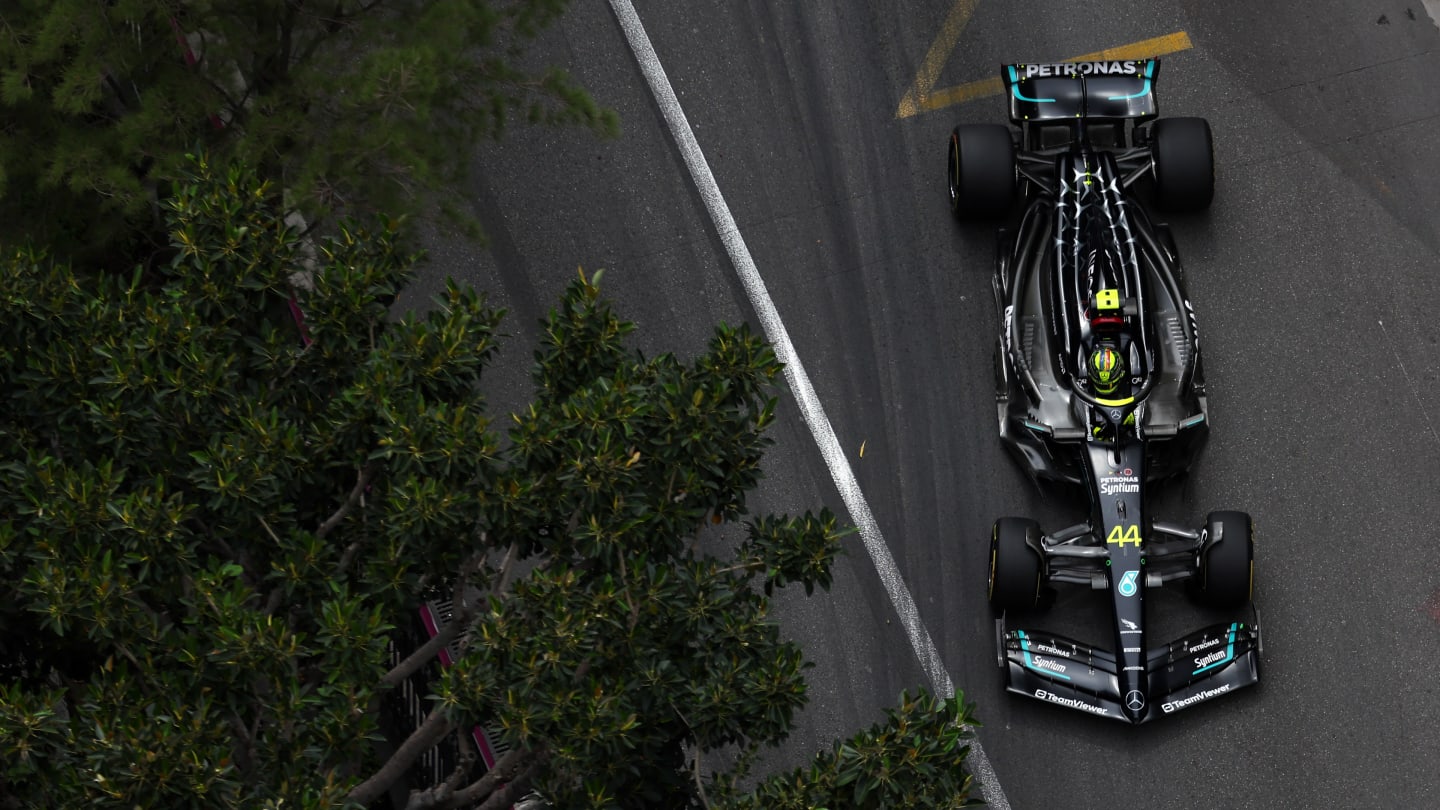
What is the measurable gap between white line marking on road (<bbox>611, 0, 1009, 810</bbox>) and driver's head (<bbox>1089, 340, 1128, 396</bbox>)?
2.23 metres

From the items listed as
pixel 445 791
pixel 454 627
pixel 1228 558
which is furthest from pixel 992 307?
pixel 445 791

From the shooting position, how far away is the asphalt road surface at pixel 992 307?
12711mm

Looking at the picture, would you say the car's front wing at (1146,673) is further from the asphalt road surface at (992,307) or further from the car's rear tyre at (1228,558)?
the asphalt road surface at (992,307)

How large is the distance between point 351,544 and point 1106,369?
5849mm

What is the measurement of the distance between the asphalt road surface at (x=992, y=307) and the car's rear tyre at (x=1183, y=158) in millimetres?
488

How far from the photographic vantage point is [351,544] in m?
8.62

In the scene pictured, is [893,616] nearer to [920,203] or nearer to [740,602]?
[920,203]

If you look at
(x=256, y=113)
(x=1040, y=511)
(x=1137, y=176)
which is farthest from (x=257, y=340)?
(x=1137, y=176)

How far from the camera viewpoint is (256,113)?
35.9 ft

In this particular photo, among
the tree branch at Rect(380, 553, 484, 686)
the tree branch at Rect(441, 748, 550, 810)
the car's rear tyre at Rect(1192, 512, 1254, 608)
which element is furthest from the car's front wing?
the tree branch at Rect(380, 553, 484, 686)

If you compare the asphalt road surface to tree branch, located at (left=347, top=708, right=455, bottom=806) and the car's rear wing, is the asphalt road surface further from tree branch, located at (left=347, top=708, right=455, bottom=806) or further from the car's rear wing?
tree branch, located at (left=347, top=708, right=455, bottom=806)

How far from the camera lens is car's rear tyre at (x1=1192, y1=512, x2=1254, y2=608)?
1227cm

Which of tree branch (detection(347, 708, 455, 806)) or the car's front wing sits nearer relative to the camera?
tree branch (detection(347, 708, 455, 806))

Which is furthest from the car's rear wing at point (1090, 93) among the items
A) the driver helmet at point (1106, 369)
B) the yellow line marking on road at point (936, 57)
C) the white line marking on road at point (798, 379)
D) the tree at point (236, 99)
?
the tree at point (236, 99)
